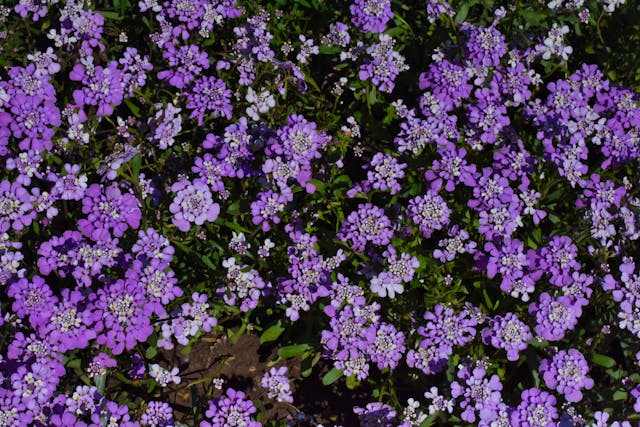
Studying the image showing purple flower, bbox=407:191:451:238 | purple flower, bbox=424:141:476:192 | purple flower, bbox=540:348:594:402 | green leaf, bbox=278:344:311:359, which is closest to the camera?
purple flower, bbox=540:348:594:402

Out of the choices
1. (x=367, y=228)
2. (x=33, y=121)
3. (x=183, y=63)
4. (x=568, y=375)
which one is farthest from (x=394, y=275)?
(x=33, y=121)

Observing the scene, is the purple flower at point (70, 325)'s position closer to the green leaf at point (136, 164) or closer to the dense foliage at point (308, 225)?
the dense foliage at point (308, 225)

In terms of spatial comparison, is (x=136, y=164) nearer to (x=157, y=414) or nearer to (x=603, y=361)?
(x=157, y=414)

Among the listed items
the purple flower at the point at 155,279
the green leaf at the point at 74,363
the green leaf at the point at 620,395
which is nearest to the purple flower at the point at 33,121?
the purple flower at the point at 155,279

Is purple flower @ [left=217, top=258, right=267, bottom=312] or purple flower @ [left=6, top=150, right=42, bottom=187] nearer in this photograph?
purple flower @ [left=217, top=258, right=267, bottom=312]

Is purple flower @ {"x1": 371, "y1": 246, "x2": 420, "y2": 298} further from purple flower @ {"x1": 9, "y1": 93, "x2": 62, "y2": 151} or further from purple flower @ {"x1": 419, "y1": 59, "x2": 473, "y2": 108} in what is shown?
purple flower @ {"x1": 9, "y1": 93, "x2": 62, "y2": 151}

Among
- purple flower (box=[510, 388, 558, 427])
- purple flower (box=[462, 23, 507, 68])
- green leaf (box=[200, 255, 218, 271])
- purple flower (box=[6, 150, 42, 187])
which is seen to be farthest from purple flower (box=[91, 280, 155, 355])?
purple flower (box=[462, 23, 507, 68])
